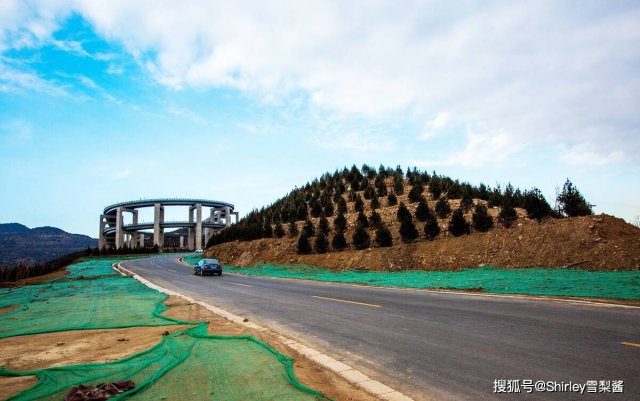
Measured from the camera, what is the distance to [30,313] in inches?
431

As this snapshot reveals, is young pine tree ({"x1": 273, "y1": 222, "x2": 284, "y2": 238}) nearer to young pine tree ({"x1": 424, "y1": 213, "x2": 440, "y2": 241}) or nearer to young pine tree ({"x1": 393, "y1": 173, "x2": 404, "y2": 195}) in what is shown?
young pine tree ({"x1": 393, "y1": 173, "x2": 404, "y2": 195})

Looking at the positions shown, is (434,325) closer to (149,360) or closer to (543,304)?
(543,304)

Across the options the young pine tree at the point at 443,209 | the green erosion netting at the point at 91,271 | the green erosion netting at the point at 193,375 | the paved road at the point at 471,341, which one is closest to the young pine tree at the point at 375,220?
the young pine tree at the point at 443,209

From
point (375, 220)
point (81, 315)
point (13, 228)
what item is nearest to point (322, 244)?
point (375, 220)

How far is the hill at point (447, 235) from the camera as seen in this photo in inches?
734

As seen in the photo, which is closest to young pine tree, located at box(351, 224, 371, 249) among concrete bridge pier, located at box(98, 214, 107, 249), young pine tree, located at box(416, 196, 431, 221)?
young pine tree, located at box(416, 196, 431, 221)

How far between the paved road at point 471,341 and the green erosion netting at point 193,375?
1.47 metres

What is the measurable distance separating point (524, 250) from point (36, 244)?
504 ft

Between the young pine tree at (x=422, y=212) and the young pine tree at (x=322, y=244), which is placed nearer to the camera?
the young pine tree at (x=422, y=212)

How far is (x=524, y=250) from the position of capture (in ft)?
68.0

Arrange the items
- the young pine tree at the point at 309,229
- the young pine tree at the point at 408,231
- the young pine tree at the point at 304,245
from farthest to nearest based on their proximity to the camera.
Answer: the young pine tree at the point at 309,229
the young pine tree at the point at 304,245
the young pine tree at the point at 408,231

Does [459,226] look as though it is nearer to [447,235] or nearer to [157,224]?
[447,235]

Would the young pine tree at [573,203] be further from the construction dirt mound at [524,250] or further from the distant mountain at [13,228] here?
the distant mountain at [13,228]

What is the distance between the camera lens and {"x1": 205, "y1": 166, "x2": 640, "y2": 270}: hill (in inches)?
734
